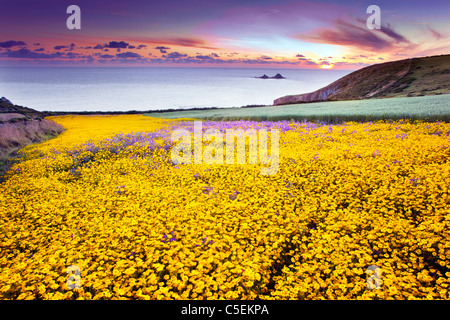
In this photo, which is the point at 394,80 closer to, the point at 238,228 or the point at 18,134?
the point at 238,228

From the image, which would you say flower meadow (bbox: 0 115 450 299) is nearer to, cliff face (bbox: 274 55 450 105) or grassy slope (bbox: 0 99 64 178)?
grassy slope (bbox: 0 99 64 178)

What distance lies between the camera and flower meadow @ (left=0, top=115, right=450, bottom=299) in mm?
4391

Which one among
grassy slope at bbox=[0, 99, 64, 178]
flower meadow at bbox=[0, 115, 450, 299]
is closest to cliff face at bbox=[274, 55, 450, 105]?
grassy slope at bbox=[0, 99, 64, 178]

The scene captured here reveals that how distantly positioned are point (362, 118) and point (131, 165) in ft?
62.2

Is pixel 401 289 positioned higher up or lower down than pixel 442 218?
lower down

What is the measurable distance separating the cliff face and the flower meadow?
49.9m

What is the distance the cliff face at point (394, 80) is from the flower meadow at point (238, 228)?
164 feet

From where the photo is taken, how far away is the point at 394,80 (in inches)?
2537

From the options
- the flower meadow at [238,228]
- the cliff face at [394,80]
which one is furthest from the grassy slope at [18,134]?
the cliff face at [394,80]

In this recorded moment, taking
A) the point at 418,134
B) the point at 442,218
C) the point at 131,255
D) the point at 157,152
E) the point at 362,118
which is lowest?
the point at 131,255
